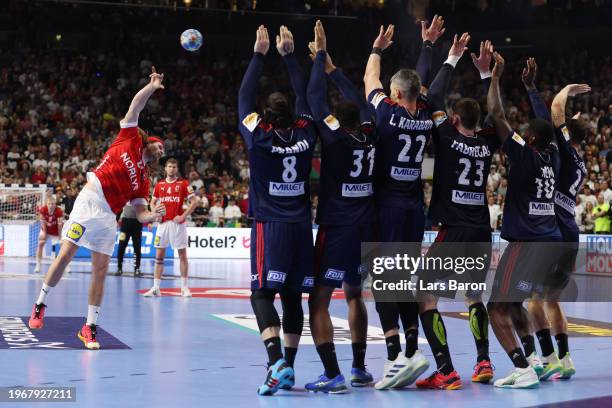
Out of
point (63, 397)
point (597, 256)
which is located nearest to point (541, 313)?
point (63, 397)

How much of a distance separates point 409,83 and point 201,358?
11.4ft

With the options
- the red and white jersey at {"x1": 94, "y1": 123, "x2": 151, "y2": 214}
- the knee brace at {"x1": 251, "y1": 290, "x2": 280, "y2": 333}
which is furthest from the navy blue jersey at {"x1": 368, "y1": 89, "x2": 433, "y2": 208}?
the red and white jersey at {"x1": 94, "y1": 123, "x2": 151, "y2": 214}

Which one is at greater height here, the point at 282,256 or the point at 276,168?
the point at 276,168

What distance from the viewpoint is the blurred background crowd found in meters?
33.8

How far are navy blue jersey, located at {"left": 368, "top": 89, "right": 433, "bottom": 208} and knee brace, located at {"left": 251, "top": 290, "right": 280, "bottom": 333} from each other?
4.16 ft

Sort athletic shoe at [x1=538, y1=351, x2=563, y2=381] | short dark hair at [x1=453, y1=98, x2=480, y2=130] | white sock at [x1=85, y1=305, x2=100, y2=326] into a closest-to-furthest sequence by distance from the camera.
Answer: short dark hair at [x1=453, y1=98, x2=480, y2=130]
athletic shoe at [x1=538, y1=351, x2=563, y2=381]
white sock at [x1=85, y1=305, x2=100, y2=326]

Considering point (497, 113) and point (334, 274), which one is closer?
point (334, 274)

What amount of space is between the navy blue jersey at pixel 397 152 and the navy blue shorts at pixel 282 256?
79cm

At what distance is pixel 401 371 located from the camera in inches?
312

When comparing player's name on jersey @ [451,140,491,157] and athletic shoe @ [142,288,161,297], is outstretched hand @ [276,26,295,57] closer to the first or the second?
player's name on jersey @ [451,140,491,157]

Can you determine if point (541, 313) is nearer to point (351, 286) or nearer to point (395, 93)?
point (351, 286)

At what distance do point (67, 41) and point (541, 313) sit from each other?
32.3 metres

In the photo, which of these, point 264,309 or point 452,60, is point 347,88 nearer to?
point 452,60

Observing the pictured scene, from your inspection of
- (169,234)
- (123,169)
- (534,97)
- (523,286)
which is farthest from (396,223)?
(169,234)
